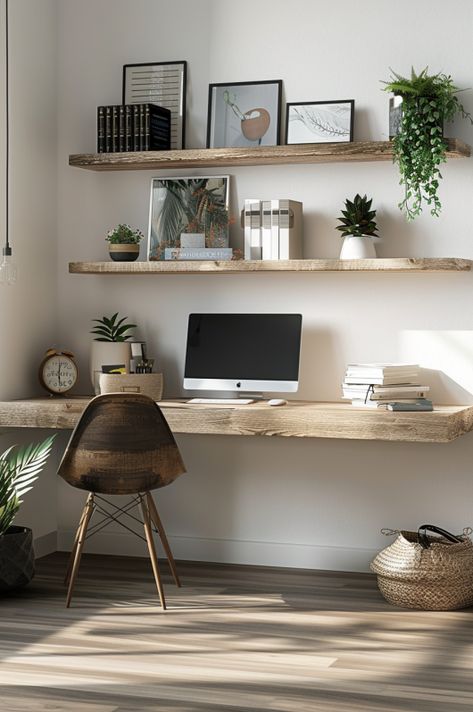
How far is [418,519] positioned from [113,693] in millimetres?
1879

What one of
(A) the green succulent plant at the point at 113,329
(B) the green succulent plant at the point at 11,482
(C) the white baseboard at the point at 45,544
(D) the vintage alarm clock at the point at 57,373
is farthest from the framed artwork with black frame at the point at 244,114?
(C) the white baseboard at the point at 45,544

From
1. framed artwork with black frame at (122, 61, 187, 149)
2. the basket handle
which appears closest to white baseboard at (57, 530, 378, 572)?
the basket handle

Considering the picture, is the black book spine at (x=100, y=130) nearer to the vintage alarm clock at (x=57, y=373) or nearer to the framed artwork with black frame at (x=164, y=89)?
the framed artwork with black frame at (x=164, y=89)

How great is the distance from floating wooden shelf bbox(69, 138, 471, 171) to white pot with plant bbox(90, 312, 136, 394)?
690 millimetres

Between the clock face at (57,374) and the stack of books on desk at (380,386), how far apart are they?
4.26ft

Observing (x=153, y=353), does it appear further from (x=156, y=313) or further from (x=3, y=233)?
(x=3, y=233)

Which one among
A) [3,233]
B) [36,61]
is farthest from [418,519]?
[36,61]

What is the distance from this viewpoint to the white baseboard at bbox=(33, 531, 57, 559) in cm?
483

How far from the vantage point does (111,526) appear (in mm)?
4902

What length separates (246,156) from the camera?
14.7 ft

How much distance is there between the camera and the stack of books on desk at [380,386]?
13.8 feet

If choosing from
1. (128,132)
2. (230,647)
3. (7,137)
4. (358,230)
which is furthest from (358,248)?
(230,647)

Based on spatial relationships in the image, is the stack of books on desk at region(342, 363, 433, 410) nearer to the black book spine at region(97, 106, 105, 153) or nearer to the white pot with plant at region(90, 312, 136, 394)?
the white pot with plant at region(90, 312, 136, 394)

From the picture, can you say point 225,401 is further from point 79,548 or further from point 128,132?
point 128,132
